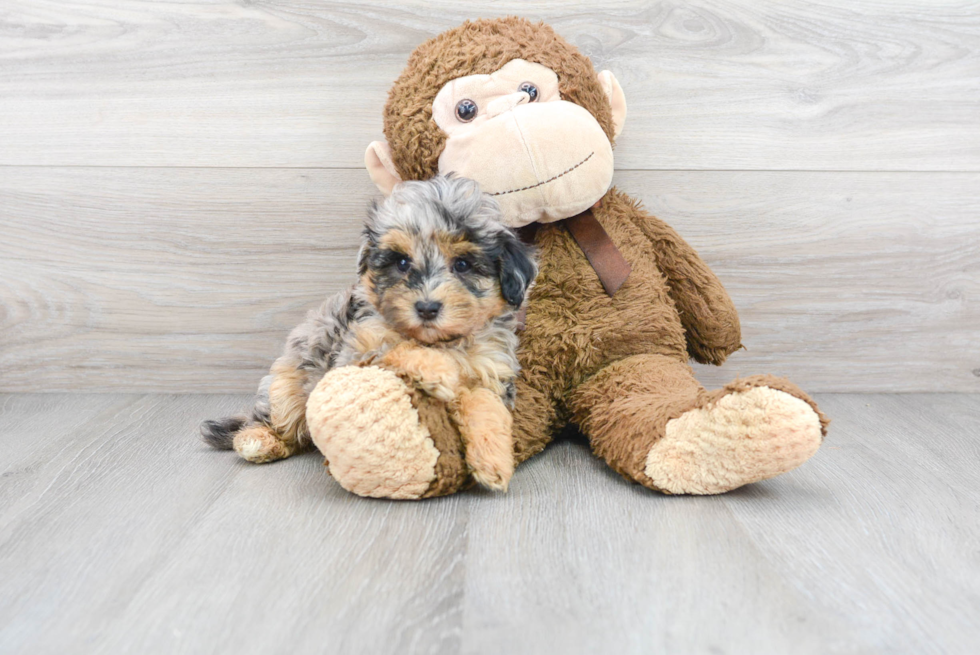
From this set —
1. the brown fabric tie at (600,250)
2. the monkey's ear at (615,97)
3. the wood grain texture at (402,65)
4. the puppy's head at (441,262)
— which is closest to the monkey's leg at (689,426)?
the brown fabric tie at (600,250)

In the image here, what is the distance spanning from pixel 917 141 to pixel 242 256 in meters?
1.56

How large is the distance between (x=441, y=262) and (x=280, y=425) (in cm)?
45

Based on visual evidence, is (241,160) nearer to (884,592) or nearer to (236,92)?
(236,92)

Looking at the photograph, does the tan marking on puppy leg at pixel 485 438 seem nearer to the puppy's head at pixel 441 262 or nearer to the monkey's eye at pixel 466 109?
the puppy's head at pixel 441 262

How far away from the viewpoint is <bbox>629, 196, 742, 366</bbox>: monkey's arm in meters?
1.44

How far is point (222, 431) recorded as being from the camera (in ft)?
4.57

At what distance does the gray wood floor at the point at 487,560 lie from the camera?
783 mm

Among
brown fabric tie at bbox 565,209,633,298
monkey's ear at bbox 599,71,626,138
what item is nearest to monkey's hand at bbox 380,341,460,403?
brown fabric tie at bbox 565,209,633,298

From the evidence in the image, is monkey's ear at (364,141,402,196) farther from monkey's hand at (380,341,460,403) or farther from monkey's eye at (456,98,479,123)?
monkey's hand at (380,341,460,403)

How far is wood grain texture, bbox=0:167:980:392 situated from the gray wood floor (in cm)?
43

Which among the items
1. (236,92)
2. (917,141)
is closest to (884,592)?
(917,141)

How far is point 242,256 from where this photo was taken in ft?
5.63

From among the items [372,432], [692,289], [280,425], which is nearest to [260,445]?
[280,425]

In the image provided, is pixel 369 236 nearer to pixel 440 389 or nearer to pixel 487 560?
pixel 440 389
